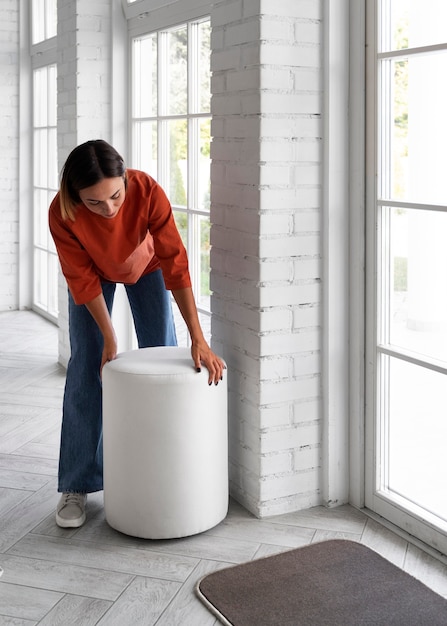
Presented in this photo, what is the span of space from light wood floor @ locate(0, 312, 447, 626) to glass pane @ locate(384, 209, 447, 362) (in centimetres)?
63

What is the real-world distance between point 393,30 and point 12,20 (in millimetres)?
4462

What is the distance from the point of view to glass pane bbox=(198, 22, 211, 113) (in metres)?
3.47

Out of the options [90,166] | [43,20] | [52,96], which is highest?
[43,20]

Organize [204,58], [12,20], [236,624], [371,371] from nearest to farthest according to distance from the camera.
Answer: [236,624], [371,371], [204,58], [12,20]

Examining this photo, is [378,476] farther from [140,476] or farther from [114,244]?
[114,244]

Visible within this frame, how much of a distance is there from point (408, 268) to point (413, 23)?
0.72 metres

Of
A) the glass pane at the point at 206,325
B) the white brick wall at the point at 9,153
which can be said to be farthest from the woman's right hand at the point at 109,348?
the white brick wall at the point at 9,153

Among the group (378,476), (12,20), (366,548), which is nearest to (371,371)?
(378,476)

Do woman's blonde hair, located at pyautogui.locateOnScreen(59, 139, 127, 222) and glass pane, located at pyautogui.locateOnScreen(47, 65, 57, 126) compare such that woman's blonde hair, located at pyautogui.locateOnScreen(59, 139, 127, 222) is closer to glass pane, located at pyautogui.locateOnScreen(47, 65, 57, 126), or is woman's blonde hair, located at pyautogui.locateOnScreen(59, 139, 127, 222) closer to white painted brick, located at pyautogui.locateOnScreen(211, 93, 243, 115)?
white painted brick, located at pyautogui.locateOnScreen(211, 93, 243, 115)

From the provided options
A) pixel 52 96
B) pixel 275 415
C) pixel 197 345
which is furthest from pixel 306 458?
pixel 52 96

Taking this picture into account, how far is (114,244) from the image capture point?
8.86 feet

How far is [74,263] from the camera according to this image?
106 inches

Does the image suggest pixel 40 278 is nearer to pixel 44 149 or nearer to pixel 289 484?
pixel 44 149

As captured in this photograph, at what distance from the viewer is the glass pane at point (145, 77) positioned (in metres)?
4.00
